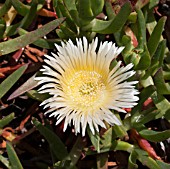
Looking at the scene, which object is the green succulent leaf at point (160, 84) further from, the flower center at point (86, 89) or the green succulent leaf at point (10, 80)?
the green succulent leaf at point (10, 80)

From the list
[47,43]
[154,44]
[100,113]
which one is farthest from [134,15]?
[100,113]

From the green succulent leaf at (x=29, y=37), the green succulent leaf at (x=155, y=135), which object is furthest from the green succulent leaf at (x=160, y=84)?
the green succulent leaf at (x=29, y=37)

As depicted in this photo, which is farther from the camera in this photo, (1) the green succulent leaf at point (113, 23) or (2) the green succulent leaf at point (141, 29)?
(2) the green succulent leaf at point (141, 29)

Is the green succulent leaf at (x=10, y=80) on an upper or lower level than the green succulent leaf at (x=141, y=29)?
lower

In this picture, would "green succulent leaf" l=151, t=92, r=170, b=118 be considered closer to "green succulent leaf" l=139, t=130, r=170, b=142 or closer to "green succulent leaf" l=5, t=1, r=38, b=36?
"green succulent leaf" l=139, t=130, r=170, b=142

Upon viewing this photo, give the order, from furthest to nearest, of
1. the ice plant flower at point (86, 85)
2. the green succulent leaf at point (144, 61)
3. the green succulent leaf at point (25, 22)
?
the green succulent leaf at point (25, 22)
the green succulent leaf at point (144, 61)
the ice plant flower at point (86, 85)

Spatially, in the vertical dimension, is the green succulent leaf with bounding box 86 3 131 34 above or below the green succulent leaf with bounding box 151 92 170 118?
above

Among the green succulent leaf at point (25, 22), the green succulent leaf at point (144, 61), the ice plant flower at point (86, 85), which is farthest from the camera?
the green succulent leaf at point (25, 22)

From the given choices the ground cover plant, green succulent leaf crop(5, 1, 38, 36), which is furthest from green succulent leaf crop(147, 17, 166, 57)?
green succulent leaf crop(5, 1, 38, 36)
